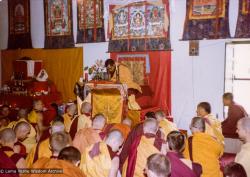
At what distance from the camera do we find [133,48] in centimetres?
966

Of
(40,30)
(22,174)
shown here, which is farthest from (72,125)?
(40,30)

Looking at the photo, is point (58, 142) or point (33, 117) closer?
point (58, 142)

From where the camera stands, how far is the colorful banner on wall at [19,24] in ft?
40.0

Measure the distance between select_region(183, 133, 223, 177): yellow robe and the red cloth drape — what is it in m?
4.64

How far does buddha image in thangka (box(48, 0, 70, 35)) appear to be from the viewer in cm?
1123

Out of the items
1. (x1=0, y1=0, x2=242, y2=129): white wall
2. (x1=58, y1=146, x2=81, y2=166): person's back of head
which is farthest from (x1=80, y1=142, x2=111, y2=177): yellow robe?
(x1=0, y1=0, x2=242, y2=129): white wall

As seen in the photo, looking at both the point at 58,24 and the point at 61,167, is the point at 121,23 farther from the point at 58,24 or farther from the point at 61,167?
the point at 61,167

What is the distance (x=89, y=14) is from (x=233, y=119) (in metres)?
5.45

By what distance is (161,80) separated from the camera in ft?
30.2

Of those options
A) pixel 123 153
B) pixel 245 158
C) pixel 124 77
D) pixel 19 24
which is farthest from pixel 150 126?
pixel 19 24

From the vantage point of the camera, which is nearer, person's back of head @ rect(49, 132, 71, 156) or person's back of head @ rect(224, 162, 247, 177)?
person's back of head @ rect(224, 162, 247, 177)

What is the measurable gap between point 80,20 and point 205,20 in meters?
4.11

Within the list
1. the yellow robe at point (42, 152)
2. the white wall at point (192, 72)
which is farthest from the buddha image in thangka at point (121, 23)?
the yellow robe at point (42, 152)

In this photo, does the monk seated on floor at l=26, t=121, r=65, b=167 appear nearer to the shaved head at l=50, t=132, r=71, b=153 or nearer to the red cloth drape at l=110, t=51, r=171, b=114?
the shaved head at l=50, t=132, r=71, b=153
